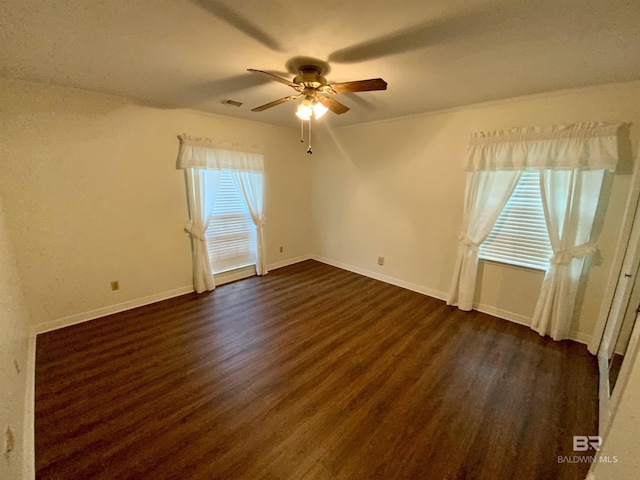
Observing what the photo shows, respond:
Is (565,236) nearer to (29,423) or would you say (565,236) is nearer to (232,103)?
(232,103)

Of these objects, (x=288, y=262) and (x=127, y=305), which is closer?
(x=127, y=305)

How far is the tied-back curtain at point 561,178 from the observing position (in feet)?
7.66

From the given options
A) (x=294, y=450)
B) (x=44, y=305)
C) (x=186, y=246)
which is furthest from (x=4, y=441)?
(x=186, y=246)

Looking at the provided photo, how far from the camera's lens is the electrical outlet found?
1.17 m

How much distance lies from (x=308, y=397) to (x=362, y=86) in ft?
7.59

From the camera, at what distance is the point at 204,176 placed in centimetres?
353

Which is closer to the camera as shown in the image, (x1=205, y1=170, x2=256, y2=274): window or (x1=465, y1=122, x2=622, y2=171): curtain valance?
(x1=465, y1=122, x2=622, y2=171): curtain valance

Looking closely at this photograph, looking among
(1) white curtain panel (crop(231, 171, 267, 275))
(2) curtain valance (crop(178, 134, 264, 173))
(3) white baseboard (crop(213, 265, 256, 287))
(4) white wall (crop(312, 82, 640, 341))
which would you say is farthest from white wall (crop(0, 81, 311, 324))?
(4) white wall (crop(312, 82, 640, 341))

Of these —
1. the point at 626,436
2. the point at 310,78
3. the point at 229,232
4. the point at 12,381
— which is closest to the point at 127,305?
the point at 229,232

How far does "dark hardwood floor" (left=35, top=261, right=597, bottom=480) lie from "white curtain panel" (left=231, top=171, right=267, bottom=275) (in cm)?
138

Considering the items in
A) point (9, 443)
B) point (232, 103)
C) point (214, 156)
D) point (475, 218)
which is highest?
point (232, 103)

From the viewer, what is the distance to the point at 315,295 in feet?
11.9

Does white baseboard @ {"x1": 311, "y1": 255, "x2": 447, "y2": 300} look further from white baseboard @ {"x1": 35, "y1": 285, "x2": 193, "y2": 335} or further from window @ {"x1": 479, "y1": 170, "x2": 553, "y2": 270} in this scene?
white baseboard @ {"x1": 35, "y1": 285, "x2": 193, "y2": 335}

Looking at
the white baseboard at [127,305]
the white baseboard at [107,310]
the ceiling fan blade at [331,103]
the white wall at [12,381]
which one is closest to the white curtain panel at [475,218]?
the ceiling fan blade at [331,103]
